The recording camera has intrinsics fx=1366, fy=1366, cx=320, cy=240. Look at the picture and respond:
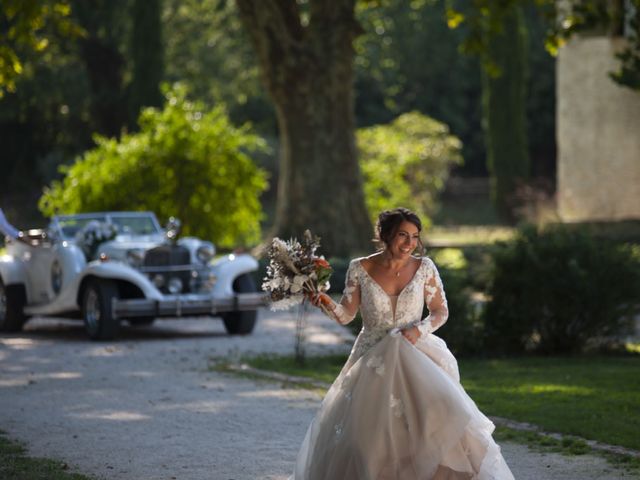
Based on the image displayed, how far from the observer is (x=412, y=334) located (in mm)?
6910

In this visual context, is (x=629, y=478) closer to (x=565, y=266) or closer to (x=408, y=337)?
(x=408, y=337)

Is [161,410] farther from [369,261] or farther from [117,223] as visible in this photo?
[117,223]

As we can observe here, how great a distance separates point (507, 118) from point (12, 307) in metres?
23.1

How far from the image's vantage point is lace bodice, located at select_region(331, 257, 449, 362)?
697 cm

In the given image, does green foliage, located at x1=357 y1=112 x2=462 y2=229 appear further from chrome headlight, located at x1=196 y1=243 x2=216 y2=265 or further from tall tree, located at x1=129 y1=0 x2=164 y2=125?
chrome headlight, located at x1=196 y1=243 x2=216 y2=265

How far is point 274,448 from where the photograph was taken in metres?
8.66

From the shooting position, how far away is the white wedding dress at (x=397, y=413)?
21.7ft

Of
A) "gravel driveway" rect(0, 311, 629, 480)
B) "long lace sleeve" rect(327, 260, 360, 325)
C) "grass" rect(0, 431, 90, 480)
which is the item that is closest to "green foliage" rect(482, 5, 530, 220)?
"gravel driveway" rect(0, 311, 629, 480)

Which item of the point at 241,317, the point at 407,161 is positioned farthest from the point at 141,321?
the point at 407,161

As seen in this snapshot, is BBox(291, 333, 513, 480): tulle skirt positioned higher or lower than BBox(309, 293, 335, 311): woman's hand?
lower

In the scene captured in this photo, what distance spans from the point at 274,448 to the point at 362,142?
24561 millimetres

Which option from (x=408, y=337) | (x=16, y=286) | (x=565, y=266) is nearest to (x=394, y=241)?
(x=408, y=337)

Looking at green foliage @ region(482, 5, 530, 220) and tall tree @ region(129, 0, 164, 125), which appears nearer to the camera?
tall tree @ region(129, 0, 164, 125)

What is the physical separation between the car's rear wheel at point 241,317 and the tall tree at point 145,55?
2053cm
